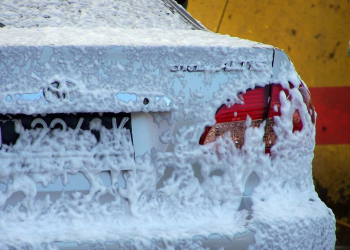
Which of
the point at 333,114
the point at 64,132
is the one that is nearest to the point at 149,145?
the point at 64,132

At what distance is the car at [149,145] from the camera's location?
1681 mm

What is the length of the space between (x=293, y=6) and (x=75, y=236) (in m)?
4.15

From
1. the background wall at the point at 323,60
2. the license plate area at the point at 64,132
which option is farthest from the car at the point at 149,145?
the background wall at the point at 323,60

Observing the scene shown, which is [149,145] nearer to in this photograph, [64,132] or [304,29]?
[64,132]

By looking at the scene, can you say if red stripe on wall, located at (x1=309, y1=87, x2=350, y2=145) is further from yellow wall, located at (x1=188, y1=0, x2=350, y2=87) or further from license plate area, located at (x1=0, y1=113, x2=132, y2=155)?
license plate area, located at (x1=0, y1=113, x2=132, y2=155)

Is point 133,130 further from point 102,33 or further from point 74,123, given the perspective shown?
point 102,33

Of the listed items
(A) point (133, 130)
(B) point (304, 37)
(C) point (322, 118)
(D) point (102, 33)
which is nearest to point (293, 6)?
(B) point (304, 37)

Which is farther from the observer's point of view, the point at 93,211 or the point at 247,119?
the point at 247,119

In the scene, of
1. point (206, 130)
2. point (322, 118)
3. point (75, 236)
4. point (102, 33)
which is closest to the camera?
point (75, 236)

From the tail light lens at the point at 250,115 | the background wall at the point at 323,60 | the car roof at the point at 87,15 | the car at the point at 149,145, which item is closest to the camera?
the car at the point at 149,145

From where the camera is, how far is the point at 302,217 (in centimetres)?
188

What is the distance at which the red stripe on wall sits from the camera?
16.5 ft

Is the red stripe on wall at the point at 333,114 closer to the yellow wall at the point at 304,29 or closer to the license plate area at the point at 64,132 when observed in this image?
the yellow wall at the point at 304,29

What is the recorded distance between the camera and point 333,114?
5.08 metres
